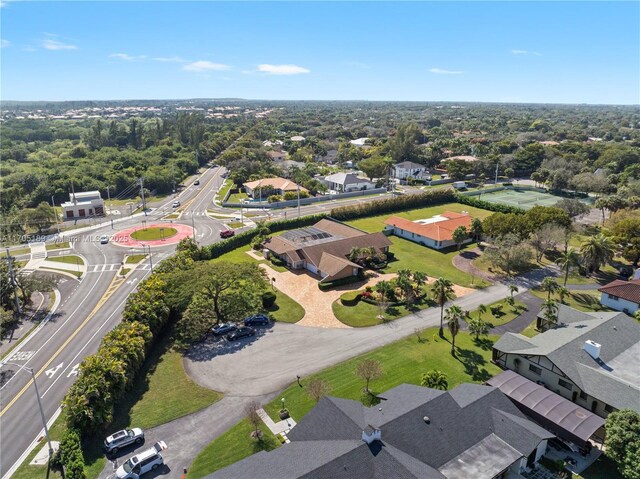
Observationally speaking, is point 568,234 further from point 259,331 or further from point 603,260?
point 259,331

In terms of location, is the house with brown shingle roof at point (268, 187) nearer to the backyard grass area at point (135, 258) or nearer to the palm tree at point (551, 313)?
the backyard grass area at point (135, 258)

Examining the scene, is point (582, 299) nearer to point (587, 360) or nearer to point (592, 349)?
point (592, 349)

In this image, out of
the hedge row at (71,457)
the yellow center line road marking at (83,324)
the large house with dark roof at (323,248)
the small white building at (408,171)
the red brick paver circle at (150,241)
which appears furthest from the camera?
the small white building at (408,171)

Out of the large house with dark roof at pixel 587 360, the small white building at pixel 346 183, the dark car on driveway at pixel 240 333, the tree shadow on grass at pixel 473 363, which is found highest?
the small white building at pixel 346 183

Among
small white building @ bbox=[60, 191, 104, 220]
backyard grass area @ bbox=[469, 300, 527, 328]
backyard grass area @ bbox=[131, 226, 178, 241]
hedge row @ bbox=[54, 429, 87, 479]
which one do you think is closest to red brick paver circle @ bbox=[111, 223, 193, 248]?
backyard grass area @ bbox=[131, 226, 178, 241]

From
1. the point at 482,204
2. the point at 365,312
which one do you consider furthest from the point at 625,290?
the point at 482,204

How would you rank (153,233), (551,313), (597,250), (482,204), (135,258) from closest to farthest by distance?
(551,313), (597,250), (135,258), (153,233), (482,204)

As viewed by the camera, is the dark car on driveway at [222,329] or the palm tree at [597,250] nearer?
the dark car on driveway at [222,329]

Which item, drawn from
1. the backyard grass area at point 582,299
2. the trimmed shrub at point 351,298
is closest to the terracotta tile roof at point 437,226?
the backyard grass area at point 582,299
